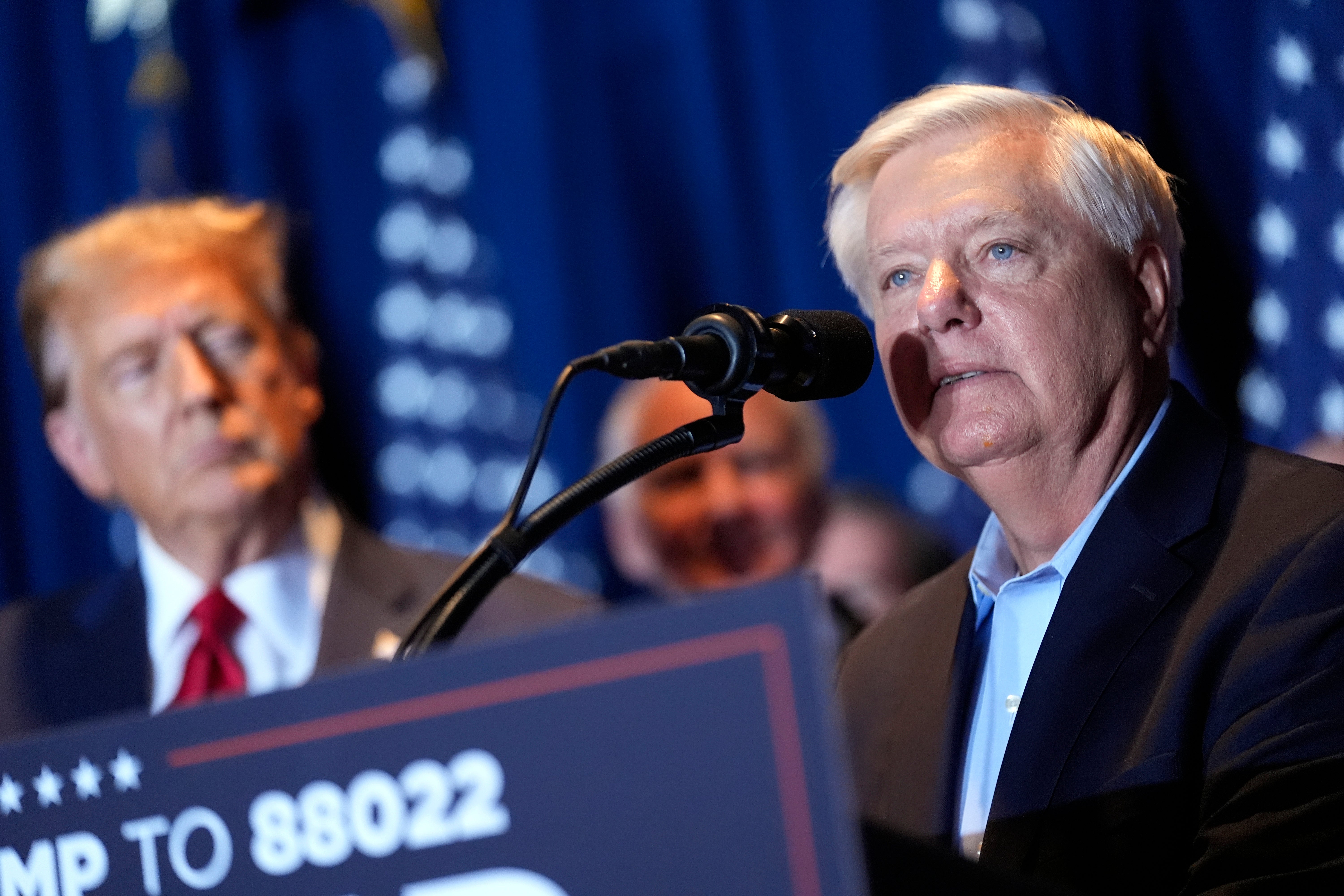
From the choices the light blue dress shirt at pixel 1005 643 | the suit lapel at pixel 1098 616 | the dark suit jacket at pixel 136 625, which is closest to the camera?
the suit lapel at pixel 1098 616

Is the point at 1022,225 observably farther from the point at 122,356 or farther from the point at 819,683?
the point at 122,356

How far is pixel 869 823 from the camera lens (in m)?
0.88

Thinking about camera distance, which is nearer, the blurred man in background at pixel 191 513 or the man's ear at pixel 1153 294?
the man's ear at pixel 1153 294

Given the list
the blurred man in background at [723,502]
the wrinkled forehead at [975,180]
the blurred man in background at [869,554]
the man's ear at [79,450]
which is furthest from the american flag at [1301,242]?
the man's ear at [79,450]

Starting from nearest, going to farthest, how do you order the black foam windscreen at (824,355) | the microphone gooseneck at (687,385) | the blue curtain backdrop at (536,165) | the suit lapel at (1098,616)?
the microphone gooseneck at (687,385) → the black foam windscreen at (824,355) → the suit lapel at (1098,616) → the blue curtain backdrop at (536,165)

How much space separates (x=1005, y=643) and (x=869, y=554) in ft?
3.67

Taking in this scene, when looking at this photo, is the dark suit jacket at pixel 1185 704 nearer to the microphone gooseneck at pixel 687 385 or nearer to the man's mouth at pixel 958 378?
the man's mouth at pixel 958 378

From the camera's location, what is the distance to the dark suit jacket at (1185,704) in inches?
47.3

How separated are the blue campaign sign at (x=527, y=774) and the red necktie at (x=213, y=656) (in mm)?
1850

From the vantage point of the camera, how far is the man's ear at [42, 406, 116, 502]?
2.90 metres

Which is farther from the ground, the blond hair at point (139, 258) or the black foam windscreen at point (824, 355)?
the blond hair at point (139, 258)

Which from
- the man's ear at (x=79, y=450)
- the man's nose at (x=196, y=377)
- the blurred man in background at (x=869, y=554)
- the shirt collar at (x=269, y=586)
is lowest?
the blurred man in background at (x=869, y=554)

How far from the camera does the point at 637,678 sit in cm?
73

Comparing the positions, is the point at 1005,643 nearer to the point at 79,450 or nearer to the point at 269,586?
the point at 269,586
